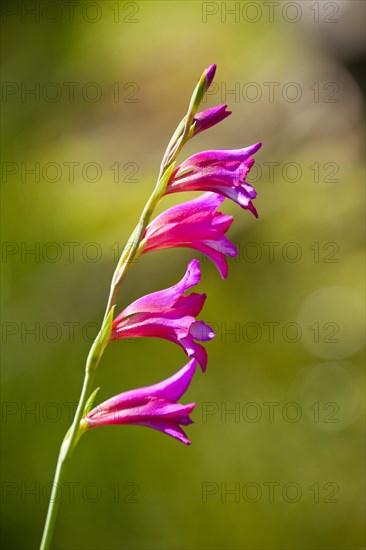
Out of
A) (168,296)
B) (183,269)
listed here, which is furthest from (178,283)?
(183,269)

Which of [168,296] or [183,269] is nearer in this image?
[168,296]

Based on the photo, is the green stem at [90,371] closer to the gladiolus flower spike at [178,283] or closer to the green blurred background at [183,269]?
the gladiolus flower spike at [178,283]

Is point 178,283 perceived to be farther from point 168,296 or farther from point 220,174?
point 220,174

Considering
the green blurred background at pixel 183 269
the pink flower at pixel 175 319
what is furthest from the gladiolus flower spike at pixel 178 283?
the green blurred background at pixel 183 269

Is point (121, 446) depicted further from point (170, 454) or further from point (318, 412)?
point (318, 412)

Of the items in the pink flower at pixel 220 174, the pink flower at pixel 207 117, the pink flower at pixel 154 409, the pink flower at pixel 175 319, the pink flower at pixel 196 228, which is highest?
the pink flower at pixel 207 117

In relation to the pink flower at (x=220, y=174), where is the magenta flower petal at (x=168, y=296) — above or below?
below

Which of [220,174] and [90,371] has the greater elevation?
[220,174]
